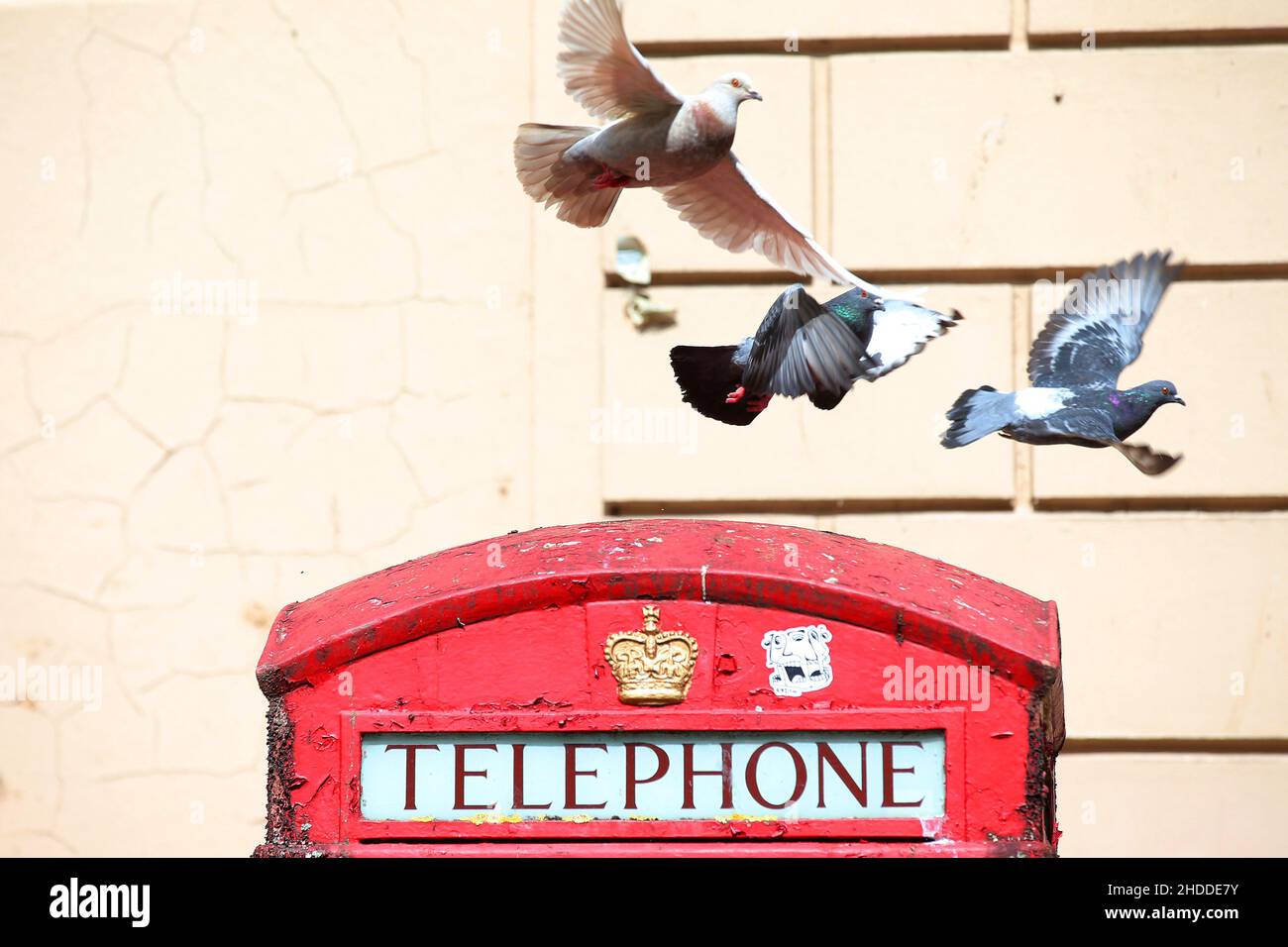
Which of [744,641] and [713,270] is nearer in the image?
[744,641]

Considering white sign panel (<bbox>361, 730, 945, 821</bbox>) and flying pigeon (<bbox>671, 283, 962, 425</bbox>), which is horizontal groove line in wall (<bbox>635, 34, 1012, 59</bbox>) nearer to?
flying pigeon (<bbox>671, 283, 962, 425</bbox>)

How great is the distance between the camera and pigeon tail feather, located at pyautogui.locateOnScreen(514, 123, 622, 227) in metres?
3.32

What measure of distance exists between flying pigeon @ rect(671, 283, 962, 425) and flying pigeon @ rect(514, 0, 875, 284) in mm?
95

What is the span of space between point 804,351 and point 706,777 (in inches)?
44.2

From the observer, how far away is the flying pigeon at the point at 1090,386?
132 inches

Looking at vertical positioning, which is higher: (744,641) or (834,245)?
(834,245)

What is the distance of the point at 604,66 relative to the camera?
10.2ft

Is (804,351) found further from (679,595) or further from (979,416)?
(679,595)
